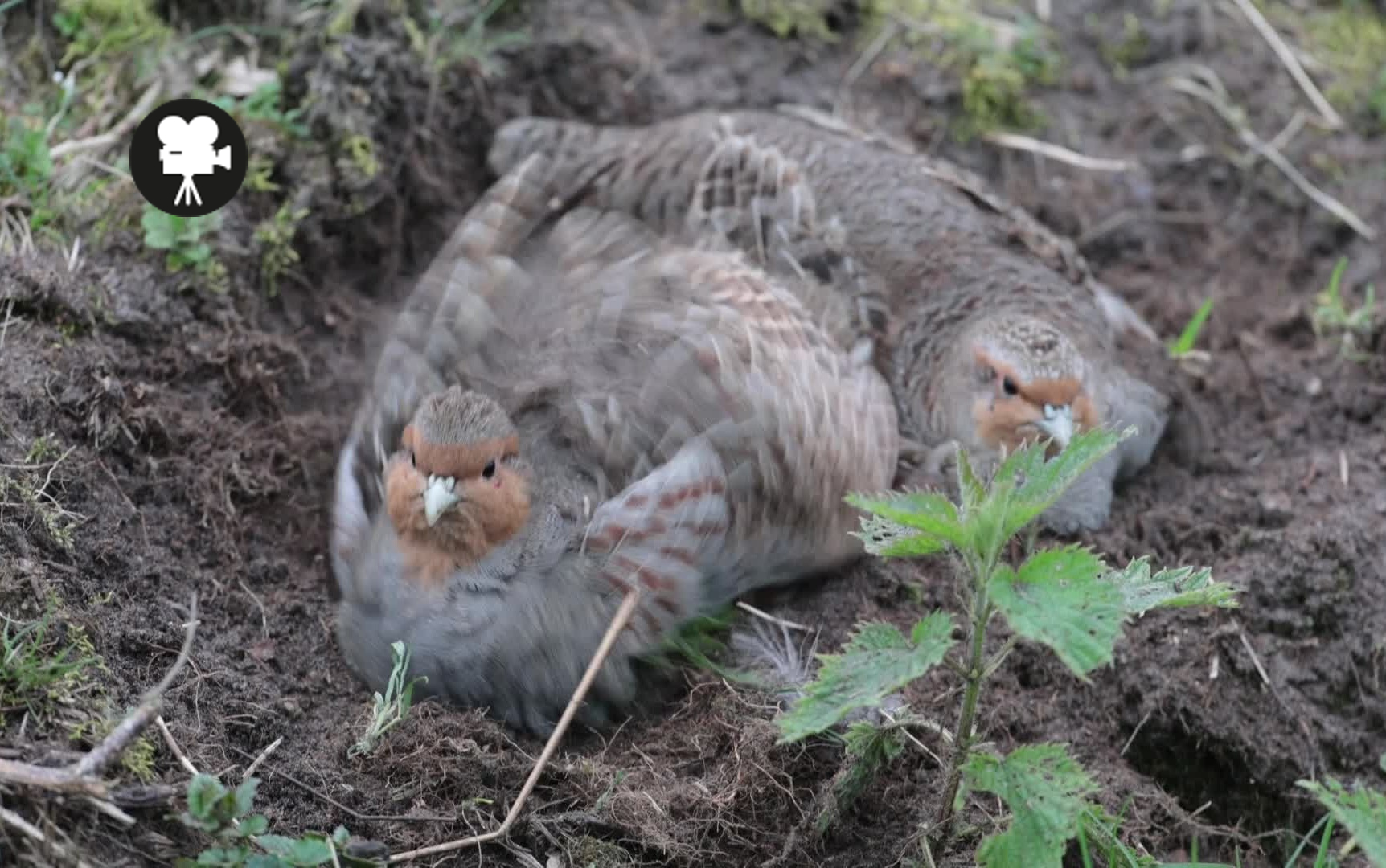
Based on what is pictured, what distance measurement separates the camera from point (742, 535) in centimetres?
368

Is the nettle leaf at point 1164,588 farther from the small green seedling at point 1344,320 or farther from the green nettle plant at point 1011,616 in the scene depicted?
the small green seedling at point 1344,320

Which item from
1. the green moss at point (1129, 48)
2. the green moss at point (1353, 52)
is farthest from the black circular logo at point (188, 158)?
the green moss at point (1353, 52)

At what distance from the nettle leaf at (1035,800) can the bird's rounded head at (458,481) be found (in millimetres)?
1386

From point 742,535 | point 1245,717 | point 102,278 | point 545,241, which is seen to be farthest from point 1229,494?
point 102,278

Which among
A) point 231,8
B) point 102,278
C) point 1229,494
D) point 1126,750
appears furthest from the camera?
point 231,8

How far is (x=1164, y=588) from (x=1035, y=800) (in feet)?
1.55

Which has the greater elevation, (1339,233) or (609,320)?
(609,320)

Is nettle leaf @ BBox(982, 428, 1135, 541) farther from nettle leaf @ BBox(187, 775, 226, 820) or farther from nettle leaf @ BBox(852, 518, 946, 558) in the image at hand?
nettle leaf @ BBox(187, 775, 226, 820)

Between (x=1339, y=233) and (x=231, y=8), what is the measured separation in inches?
163

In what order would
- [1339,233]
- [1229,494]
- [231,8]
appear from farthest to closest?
[1339,233] < [231,8] < [1229,494]

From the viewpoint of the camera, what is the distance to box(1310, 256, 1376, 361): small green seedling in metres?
4.79

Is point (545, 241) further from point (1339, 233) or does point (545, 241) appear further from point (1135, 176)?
point (1339, 233)

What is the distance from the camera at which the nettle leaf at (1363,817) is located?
2.49 meters

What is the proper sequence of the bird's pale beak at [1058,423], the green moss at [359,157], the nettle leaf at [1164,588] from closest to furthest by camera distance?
the nettle leaf at [1164,588], the bird's pale beak at [1058,423], the green moss at [359,157]
